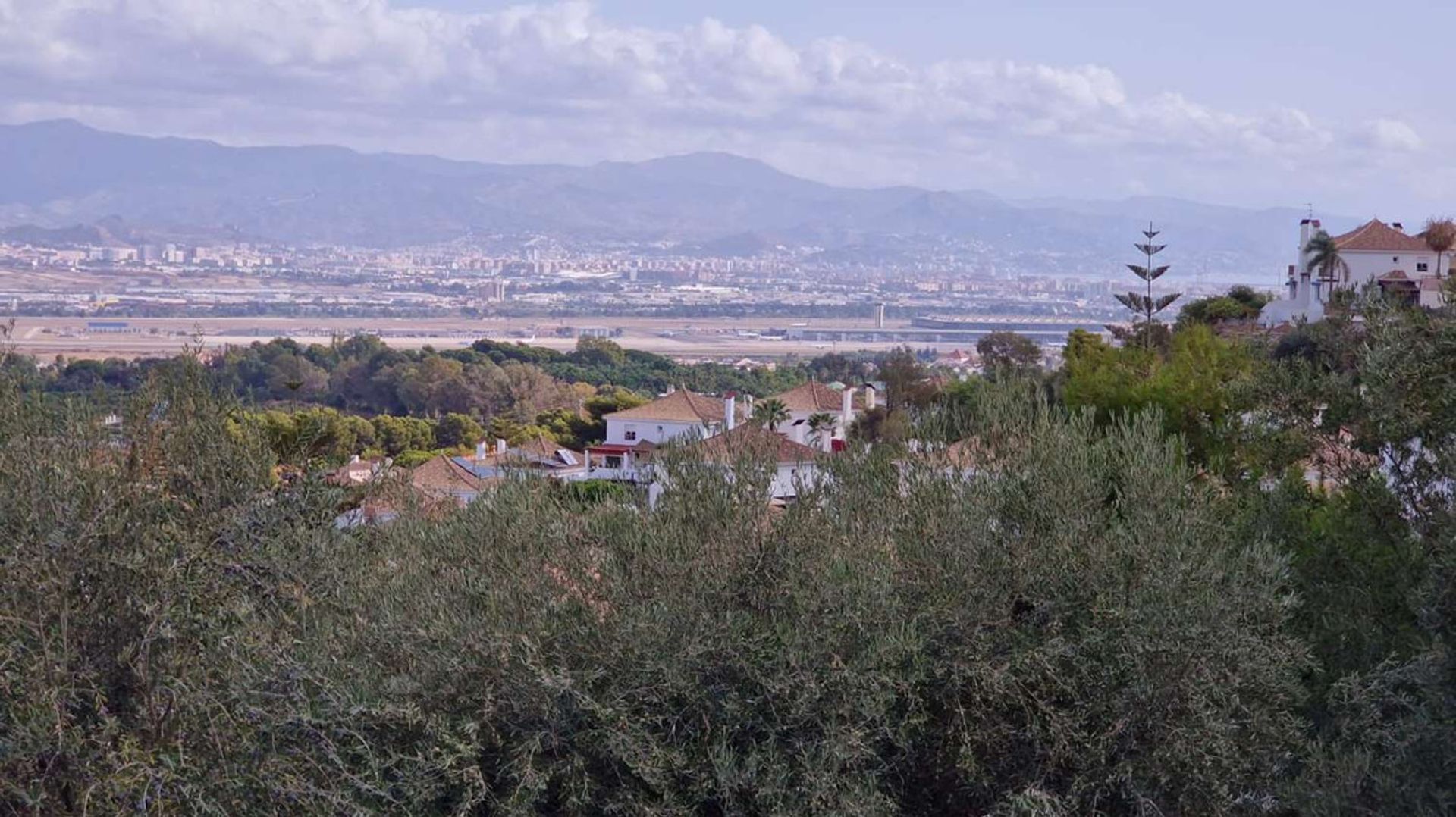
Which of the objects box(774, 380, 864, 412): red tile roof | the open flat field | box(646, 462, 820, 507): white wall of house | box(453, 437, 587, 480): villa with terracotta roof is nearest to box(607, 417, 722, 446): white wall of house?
box(453, 437, 587, 480): villa with terracotta roof

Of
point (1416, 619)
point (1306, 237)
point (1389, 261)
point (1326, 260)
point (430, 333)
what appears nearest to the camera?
point (1416, 619)

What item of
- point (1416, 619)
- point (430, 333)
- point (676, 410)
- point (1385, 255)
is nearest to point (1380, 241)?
point (1385, 255)

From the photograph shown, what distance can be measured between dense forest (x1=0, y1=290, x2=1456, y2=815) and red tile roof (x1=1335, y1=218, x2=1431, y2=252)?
104 feet

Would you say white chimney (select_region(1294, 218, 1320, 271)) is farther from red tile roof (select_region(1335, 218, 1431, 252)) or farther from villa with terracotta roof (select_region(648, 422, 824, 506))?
villa with terracotta roof (select_region(648, 422, 824, 506))

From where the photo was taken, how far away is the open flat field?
105 meters

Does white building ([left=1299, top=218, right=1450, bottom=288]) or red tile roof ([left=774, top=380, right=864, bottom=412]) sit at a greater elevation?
white building ([left=1299, top=218, right=1450, bottom=288])

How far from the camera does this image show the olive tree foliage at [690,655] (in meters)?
8.05

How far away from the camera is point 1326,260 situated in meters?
37.4

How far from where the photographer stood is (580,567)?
29.6ft

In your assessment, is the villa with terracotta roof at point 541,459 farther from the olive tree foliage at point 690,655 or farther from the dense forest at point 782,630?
the olive tree foliage at point 690,655

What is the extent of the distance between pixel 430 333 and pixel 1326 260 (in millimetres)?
103886

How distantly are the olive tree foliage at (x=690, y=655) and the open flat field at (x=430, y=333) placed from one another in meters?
80.2

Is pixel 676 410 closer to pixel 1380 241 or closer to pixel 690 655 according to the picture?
pixel 1380 241

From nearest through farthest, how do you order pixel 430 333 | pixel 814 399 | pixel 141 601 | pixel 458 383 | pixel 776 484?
pixel 141 601 → pixel 776 484 → pixel 814 399 → pixel 458 383 → pixel 430 333
